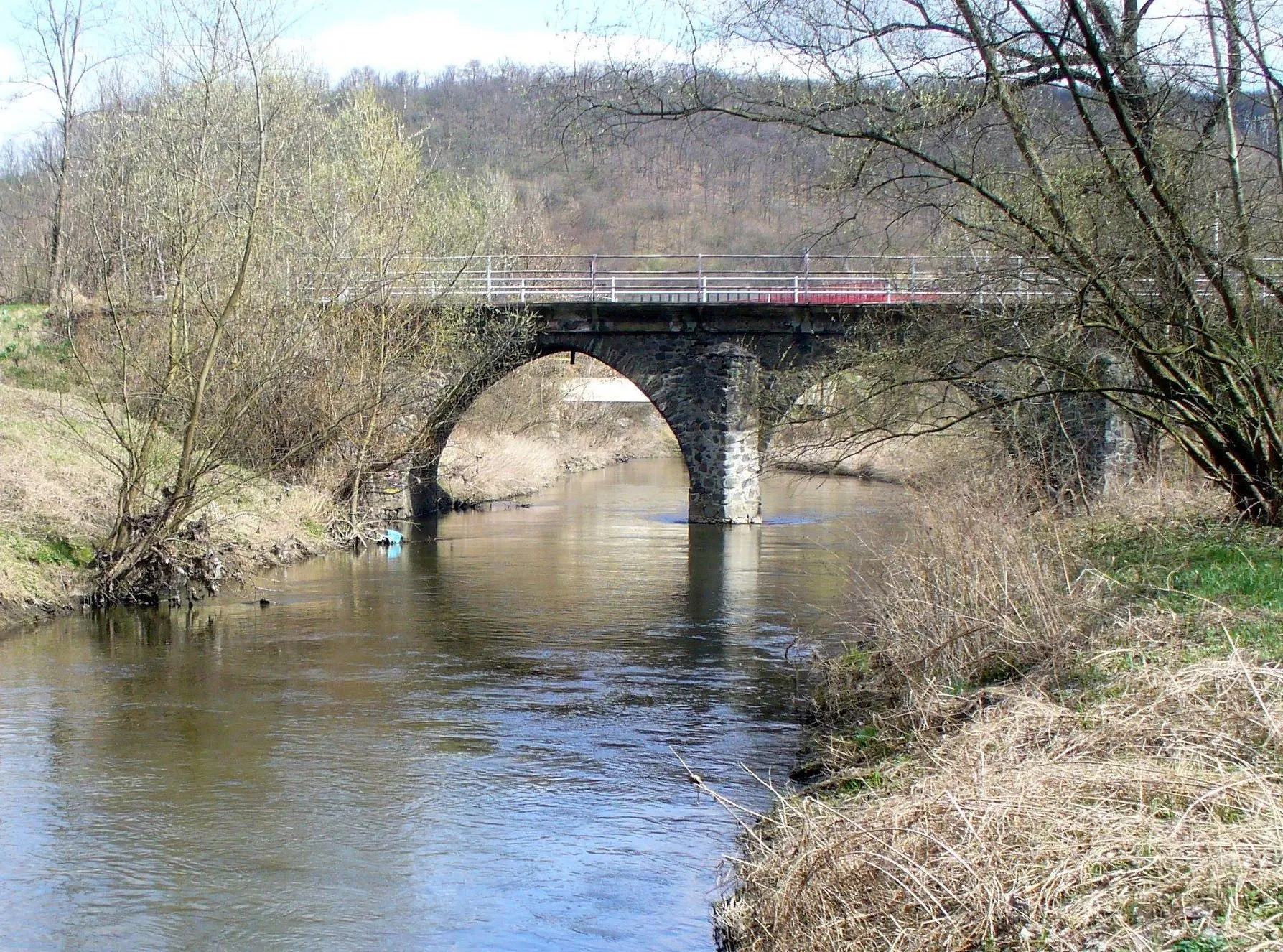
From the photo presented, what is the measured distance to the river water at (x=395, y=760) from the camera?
708cm

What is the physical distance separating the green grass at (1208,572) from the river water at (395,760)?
9.56ft

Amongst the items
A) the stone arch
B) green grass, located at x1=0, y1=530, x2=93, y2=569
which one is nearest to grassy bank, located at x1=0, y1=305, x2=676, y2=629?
green grass, located at x1=0, y1=530, x2=93, y2=569

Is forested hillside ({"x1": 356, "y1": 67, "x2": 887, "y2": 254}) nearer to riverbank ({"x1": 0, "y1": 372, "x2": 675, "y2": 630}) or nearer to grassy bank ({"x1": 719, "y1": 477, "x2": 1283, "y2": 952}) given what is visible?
grassy bank ({"x1": 719, "y1": 477, "x2": 1283, "y2": 952})

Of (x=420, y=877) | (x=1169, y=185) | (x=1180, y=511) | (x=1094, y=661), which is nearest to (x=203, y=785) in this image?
(x=420, y=877)

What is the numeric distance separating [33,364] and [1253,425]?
25242 mm

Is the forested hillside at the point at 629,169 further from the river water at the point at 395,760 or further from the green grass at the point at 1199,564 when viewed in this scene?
the river water at the point at 395,760

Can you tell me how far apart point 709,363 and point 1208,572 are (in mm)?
18007

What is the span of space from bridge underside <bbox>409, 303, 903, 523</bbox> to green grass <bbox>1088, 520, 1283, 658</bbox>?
14453mm

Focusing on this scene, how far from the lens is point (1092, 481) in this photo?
81.1ft

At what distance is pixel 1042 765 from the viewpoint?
578cm

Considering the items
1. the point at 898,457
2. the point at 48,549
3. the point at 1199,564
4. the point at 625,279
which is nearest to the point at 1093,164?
the point at 1199,564

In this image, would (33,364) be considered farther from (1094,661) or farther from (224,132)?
(1094,661)

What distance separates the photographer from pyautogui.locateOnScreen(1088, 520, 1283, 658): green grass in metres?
7.78

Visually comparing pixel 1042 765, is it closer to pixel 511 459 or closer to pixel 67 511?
pixel 67 511
